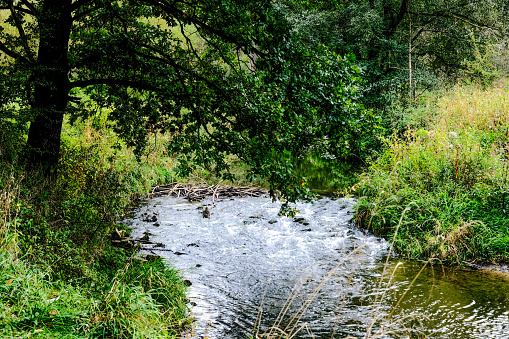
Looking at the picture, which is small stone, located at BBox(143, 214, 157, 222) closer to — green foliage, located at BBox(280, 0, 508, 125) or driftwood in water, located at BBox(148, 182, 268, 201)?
driftwood in water, located at BBox(148, 182, 268, 201)

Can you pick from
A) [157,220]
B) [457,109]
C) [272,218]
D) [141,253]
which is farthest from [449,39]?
[141,253]

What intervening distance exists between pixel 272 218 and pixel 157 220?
9.92 ft

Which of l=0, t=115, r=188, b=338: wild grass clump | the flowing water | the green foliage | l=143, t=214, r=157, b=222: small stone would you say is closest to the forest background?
l=0, t=115, r=188, b=338: wild grass clump

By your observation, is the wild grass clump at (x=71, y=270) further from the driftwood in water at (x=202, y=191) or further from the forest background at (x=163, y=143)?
the driftwood in water at (x=202, y=191)

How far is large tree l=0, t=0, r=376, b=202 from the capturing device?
219 inches

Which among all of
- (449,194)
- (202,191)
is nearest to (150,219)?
(202,191)

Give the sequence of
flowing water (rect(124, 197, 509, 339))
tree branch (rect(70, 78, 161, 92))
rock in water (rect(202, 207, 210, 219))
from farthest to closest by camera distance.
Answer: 1. rock in water (rect(202, 207, 210, 219))
2. tree branch (rect(70, 78, 161, 92))
3. flowing water (rect(124, 197, 509, 339))

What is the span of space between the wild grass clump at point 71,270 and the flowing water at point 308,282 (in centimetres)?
79

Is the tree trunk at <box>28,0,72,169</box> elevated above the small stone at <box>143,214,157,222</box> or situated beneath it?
elevated above

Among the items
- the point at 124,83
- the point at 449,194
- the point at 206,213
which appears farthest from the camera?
the point at 206,213

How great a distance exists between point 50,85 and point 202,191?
7295 mm

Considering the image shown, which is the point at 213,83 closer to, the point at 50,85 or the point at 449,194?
the point at 50,85

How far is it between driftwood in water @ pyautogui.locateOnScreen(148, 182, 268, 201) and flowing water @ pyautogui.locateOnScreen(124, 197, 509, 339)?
1262mm

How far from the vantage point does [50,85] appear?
6250 millimetres
